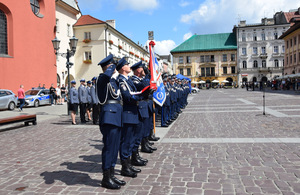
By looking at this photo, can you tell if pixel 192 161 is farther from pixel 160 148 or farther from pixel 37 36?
pixel 37 36

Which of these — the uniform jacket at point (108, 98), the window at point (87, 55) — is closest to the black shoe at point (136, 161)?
the uniform jacket at point (108, 98)

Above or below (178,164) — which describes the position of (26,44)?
above

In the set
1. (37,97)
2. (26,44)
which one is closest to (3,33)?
(26,44)

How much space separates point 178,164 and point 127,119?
1.42m

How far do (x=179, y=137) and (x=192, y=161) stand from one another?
2510 millimetres

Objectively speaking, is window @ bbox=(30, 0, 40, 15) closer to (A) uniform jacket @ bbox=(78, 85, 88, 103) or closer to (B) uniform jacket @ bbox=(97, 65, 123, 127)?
(A) uniform jacket @ bbox=(78, 85, 88, 103)

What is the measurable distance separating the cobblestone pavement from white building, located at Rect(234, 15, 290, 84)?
223 feet

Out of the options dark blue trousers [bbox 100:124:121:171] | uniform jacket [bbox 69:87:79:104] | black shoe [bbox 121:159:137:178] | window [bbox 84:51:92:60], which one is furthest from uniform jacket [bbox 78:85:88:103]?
window [bbox 84:51:92:60]

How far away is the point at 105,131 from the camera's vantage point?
4121 mm

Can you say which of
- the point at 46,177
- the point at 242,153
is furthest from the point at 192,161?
the point at 46,177

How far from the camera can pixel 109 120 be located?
158 inches

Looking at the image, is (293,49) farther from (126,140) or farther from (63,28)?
(126,140)

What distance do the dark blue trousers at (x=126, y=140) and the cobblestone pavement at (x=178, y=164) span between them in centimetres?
43

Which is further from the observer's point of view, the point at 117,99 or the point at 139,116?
the point at 139,116
